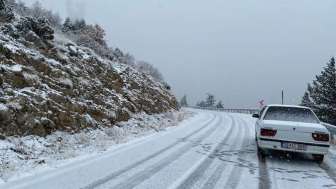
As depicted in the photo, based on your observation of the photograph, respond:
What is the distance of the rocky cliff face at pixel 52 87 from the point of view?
1199 cm

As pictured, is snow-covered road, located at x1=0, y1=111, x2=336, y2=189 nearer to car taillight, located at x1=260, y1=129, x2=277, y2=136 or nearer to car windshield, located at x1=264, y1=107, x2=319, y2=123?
car taillight, located at x1=260, y1=129, x2=277, y2=136

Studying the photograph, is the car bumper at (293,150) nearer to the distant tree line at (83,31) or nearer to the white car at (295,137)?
the white car at (295,137)

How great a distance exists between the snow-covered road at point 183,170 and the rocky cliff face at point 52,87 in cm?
216

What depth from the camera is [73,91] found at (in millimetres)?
16562

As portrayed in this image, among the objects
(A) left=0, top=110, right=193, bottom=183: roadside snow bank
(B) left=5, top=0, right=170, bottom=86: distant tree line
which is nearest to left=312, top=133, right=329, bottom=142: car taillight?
(A) left=0, top=110, right=193, bottom=183: roadside snow bank

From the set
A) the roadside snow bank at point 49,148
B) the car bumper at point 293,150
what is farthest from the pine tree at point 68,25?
the car bumper at point 293,150

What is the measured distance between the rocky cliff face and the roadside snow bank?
37 cm

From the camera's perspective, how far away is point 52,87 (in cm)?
1536

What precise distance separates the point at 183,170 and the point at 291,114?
492 cm

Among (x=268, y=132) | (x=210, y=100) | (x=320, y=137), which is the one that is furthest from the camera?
(x=210, y=100)

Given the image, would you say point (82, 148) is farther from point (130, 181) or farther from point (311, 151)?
point (311, 151)

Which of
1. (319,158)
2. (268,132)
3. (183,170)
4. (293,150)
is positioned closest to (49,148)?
(183,170)

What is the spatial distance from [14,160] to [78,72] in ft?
34.2

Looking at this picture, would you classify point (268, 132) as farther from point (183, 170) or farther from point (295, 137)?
point (183, 170)
